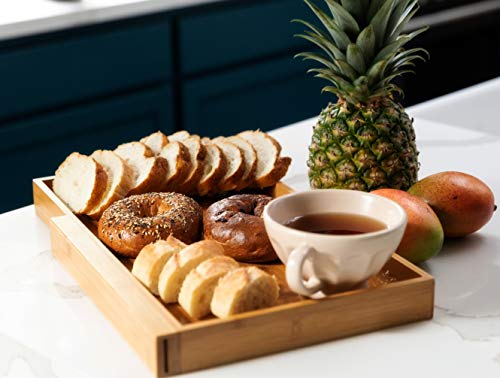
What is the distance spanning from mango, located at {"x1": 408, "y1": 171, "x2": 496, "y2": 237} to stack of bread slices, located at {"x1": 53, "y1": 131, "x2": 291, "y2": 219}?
367mm

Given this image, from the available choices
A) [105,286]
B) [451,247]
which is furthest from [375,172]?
[105,286]

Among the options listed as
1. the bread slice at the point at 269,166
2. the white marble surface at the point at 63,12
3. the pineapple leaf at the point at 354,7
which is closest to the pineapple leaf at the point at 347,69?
the pineapple leaf at the point at 354,7

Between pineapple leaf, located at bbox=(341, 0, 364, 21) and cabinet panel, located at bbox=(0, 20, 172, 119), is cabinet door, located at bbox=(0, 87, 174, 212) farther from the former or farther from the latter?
pineapple leaf, located at bbox=(341, 0, 364, 21)

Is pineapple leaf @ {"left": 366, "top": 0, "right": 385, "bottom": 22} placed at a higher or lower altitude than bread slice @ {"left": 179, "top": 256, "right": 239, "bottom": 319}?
higher

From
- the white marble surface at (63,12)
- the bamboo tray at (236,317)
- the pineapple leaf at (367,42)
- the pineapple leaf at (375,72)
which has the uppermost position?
the pineapple leaf at (367,42)

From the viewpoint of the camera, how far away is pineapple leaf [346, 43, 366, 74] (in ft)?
5.82

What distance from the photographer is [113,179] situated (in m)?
1.86

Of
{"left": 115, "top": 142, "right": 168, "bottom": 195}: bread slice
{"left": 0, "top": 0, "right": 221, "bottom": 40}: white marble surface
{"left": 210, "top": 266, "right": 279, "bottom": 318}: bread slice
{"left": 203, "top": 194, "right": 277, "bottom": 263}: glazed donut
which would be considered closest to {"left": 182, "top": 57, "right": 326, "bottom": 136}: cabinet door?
{"left": 0, "top": 0, "right": 221, "bottom": 40}: white marble surface

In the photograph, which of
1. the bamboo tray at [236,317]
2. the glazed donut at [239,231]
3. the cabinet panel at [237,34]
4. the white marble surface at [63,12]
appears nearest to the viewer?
the bamboo tray at [236,317]

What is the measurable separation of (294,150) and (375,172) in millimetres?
487

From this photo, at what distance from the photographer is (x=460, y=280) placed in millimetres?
1604

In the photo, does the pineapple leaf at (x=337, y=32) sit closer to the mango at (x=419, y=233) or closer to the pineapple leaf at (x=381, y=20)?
the pineapple leaf at (x=381, y=20)

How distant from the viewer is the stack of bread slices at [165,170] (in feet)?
5.99

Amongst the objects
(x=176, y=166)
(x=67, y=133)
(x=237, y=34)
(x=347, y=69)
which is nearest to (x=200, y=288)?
(x=176, y=166)
